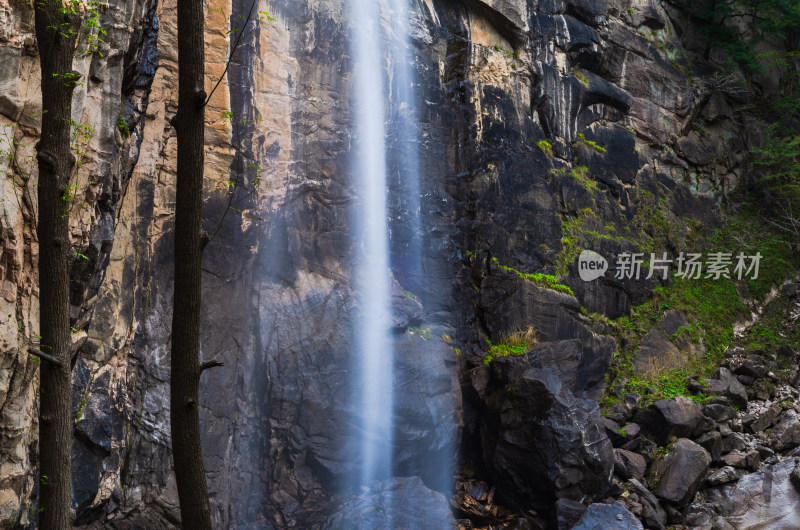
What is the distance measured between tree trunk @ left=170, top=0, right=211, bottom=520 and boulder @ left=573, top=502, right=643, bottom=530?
22.0ft

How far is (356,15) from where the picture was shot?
1064 centimetres

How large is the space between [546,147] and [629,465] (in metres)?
6.05

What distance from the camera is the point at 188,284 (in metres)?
2.60

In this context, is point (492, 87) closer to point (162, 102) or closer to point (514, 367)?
point (514, 367)

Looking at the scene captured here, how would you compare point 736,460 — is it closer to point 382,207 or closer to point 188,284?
point 382,207

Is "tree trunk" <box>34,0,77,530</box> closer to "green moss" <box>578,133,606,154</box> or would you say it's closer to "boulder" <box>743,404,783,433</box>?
"boulder" <box>743,404,783,433</box>

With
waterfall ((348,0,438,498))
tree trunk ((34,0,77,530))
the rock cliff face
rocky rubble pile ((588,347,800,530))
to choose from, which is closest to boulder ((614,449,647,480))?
rocky rubble pile ((588,347,800,530))

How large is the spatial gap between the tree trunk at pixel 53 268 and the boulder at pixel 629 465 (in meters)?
7.99

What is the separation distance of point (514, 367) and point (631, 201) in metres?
5.82

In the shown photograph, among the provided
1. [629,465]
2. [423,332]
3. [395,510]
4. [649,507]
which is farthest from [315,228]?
[649,507]

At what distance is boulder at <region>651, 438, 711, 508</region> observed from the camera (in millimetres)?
9000

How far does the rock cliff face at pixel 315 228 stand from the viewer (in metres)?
6.35

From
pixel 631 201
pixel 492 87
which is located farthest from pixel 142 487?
pixel 631 201

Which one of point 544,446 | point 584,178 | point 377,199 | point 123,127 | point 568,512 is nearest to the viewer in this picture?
point 123,127
